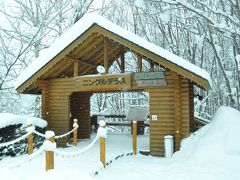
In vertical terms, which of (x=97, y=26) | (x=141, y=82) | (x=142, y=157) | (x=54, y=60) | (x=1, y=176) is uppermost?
(x=97, y=26)

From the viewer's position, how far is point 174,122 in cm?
1391

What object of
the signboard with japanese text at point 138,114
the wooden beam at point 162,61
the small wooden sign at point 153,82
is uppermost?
the wooden beam at point 162,61

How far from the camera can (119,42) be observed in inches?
547

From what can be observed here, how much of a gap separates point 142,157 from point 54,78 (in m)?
6.40

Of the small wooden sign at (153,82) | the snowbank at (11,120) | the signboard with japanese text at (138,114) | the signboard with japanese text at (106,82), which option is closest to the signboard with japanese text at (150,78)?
the small wooden sign at (153,82)

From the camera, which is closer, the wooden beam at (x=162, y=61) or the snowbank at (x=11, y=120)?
the snowbank at (x=11, y=120)

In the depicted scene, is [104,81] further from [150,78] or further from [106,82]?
[150,78]

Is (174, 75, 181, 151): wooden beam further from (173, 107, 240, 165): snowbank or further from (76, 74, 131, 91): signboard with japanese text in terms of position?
(76, 74, 131, 91): signboard with japanese text

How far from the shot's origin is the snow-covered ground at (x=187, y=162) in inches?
368

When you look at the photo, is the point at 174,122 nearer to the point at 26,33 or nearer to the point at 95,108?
the point at 26,33

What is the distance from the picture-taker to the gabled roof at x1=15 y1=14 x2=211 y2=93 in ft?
42.6

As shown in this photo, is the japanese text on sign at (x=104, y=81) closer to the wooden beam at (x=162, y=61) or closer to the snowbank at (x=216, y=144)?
the wooden beam at (x=162, y=61)

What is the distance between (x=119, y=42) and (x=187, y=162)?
579cm

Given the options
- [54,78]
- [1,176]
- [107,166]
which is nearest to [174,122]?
[107,166]
